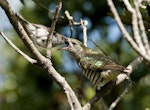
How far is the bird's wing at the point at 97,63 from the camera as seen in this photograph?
2.52m

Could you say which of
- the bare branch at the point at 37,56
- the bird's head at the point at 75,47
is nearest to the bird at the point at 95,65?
the bird's head at the point at 75,47

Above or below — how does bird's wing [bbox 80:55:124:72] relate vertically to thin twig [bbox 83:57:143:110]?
below

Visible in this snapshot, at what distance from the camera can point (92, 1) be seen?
468cm

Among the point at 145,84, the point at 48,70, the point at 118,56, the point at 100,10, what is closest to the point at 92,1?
the point at 100,10

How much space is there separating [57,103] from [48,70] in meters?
2.45

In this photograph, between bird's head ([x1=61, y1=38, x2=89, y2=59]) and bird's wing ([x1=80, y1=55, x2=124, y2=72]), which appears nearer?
bird's wing ([x1=80, y1=55, x2=124, y2=72])

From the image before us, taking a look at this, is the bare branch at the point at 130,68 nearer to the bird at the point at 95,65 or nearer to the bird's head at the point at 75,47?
the bird at the point at 95,65

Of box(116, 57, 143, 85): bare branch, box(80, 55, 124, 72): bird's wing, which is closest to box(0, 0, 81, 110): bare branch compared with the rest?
box(116, 57, 143, 85): bare branch

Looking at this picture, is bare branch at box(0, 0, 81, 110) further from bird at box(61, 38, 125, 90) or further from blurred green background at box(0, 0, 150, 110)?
blurred green background at box(0, 0, 150, 110)

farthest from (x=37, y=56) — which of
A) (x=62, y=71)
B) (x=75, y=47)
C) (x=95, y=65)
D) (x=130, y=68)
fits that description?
(x=62, y=71)

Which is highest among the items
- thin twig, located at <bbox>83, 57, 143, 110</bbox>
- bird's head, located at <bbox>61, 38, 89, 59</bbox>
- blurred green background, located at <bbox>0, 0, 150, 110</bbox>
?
thin twig, located at <bbox>83, 57, 143, 110</bbox>

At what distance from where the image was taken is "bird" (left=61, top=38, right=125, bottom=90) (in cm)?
244

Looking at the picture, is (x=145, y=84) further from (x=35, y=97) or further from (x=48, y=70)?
(x=48, y=70)

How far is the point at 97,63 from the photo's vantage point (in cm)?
265
